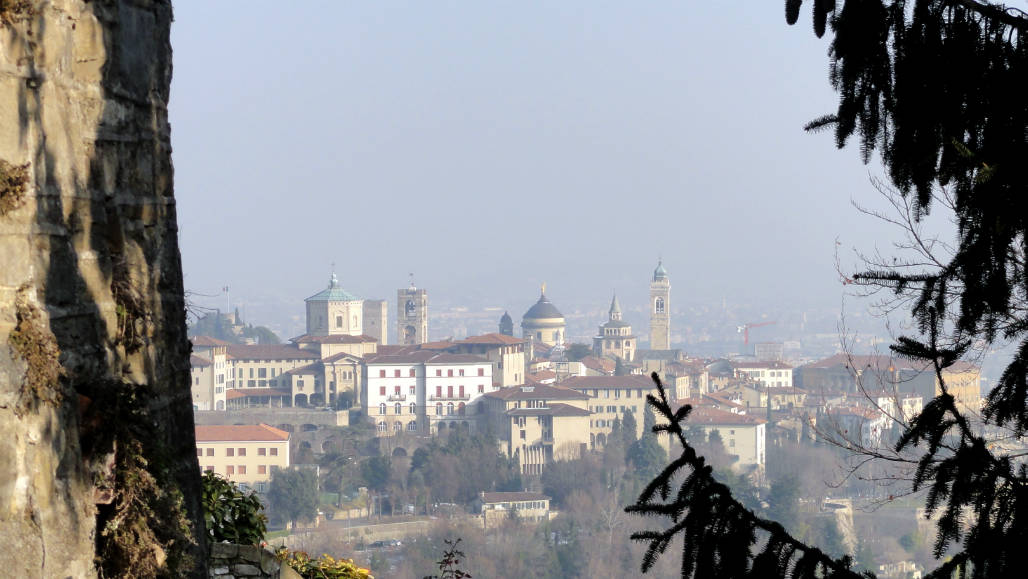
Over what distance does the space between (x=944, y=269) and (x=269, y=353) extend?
67.6 meters

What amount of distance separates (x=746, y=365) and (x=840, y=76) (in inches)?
3100

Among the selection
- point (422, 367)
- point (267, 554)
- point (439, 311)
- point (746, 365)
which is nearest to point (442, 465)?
point (422, 367)

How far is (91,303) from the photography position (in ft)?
7.97

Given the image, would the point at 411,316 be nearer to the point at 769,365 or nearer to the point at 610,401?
the point at 769,365

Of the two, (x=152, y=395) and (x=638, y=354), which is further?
(x=638, y=354)

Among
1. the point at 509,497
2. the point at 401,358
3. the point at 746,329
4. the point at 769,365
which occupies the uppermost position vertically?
the point at 746,329

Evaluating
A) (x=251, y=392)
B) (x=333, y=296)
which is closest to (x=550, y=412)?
(x=251, y=392)

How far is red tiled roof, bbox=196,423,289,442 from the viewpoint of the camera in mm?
48438

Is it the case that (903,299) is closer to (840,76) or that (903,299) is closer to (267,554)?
(840,76)

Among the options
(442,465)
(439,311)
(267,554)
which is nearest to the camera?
(267,554)

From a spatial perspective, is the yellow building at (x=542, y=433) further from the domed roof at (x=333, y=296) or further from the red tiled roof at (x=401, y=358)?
the domed roof at (x=333, y=296)

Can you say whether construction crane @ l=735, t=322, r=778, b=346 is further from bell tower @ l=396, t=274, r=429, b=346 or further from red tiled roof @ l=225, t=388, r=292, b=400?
red tiled roof @ l=225, t=388, r=292, b=400

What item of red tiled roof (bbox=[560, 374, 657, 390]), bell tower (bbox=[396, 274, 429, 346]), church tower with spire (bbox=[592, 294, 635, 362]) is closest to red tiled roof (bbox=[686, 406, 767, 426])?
red tiled roof (bbox=[560, 374, 657, 390])

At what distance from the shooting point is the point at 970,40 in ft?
7.41
